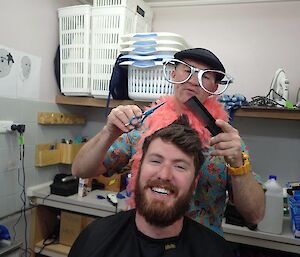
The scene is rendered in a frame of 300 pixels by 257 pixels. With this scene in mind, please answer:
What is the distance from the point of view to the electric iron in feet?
6.10

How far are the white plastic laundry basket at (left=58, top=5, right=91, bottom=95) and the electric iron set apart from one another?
52.7 inches

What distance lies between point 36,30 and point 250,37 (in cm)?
162

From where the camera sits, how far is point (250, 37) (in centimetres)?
220

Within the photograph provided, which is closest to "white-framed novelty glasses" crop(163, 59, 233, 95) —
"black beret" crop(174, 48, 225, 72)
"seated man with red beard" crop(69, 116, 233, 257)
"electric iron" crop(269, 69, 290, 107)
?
"black beret" crop(174, 48, 225, 72)

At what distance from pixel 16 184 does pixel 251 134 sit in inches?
70.5

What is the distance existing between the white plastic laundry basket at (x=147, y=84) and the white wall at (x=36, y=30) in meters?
0.74

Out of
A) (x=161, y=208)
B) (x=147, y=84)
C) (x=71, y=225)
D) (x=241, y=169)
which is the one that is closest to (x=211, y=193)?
(x=241, y=169)

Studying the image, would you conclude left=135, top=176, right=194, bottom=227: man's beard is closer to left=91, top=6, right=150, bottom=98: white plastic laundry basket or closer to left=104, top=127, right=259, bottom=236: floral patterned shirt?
left=104, top=127, right=259, bottom=236: floral patterned shirt

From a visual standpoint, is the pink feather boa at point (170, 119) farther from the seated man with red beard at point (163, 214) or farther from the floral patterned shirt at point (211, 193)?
the floral patterned shirt at point (211, 193)

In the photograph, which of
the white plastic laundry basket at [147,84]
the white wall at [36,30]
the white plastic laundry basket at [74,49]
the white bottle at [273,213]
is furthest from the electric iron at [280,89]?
the white wall at [36,30]

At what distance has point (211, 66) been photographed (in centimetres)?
122

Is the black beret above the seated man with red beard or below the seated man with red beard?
above

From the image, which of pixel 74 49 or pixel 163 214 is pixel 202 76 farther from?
pixel 74 49

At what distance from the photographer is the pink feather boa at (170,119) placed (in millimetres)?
1096
